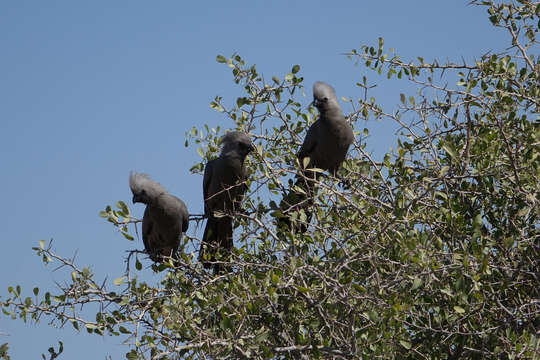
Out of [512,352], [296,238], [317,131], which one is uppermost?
[317,131]

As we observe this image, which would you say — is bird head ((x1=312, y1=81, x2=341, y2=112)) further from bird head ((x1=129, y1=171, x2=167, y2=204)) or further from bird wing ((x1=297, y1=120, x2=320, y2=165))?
bird head ((x1=129, y1=171, x2=167, y2=204))

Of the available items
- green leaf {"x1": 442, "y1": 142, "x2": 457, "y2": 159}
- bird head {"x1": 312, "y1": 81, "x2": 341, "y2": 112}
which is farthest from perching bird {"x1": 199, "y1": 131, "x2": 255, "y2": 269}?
green leaf {"x1": 442, "y1": 142, "x2": 457, "y2": 159}

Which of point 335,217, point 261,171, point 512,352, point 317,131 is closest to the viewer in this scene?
point 512,352

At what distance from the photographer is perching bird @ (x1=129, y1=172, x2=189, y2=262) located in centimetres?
755

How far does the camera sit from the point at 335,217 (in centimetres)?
548

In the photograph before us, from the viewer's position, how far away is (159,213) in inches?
298

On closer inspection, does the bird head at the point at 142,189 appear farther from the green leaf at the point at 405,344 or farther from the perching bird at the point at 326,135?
the green leaf at the point at 405,344

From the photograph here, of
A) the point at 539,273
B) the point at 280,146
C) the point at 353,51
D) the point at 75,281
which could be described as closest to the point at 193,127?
the point at 280,146

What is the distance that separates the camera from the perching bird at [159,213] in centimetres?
→ 755

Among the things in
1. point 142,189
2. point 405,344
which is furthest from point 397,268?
point 142,189

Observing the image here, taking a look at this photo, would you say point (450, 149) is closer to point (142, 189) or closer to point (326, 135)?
point (326, 135)

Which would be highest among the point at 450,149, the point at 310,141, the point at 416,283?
the point at 310,141

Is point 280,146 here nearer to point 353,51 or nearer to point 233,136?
point 233,136

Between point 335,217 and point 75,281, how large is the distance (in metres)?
2.23
